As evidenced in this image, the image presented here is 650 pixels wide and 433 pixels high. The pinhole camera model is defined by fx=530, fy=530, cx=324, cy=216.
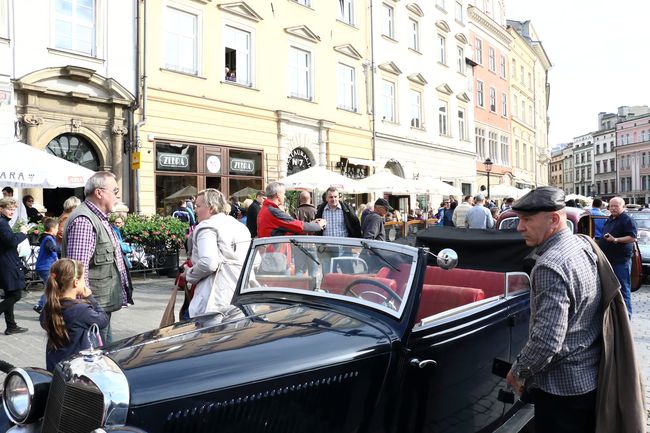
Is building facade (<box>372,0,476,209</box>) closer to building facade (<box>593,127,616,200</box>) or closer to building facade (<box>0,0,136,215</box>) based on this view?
building facade (<box>0,0,136,215</box>)

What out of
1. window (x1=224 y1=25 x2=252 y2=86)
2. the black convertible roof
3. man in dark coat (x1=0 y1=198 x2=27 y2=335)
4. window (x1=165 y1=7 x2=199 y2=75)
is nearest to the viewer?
the black convertible roof

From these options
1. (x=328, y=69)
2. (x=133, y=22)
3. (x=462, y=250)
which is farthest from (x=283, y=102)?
(x=462, y=250)

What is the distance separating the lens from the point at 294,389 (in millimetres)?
2268

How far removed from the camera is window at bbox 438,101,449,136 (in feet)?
86.5

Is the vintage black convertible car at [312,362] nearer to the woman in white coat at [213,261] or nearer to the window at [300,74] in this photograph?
the woman in white coat at [213,261]

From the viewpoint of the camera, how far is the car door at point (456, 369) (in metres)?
2.75

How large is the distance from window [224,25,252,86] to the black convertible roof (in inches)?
485

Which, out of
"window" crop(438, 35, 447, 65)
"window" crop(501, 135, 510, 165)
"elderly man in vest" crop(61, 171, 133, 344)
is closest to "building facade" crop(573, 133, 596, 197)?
"window" crop(501, 135, 510, 165)

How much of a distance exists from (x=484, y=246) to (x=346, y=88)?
16.2 m

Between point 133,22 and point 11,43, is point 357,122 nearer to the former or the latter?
point 133,22

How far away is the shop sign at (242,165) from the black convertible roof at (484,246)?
1144cm

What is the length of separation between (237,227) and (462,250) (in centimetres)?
225

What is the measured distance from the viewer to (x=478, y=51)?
101 ft

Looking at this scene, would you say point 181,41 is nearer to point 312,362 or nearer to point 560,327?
point 312,362
